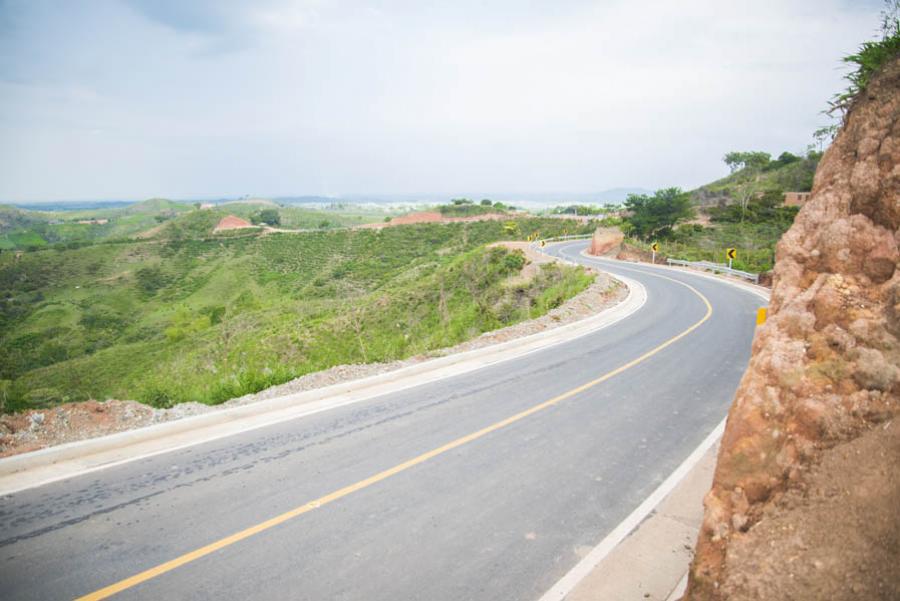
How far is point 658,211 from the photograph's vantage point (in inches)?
1956

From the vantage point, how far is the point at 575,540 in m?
4.70

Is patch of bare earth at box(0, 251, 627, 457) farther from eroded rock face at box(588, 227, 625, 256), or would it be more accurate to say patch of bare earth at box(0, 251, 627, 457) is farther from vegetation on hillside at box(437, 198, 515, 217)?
vegetation on hillside at box(437, 198, 515, 217)

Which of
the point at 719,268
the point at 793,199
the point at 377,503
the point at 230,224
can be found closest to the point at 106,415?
the point at 377,503

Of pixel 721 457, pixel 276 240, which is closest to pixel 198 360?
pixel 721 457

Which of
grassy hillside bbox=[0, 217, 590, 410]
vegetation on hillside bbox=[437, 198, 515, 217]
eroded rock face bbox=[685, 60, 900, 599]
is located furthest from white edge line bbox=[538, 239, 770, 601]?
vegetation on hillside bbox=[437, 198, 515, 217]

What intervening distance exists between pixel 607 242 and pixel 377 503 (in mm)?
43643

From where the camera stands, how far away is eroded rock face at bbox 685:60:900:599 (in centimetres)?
328

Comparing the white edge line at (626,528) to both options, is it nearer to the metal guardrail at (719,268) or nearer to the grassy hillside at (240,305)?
the grassy hillside at (240,305)

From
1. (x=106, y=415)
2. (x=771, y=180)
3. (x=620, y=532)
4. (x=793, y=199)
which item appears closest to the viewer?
(x=620, y=532)

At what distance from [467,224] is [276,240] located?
1332 inches

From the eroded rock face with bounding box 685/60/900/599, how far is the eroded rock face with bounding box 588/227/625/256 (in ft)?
137

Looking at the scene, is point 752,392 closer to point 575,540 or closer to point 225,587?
point 575,540

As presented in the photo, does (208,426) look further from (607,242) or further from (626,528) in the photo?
(607,242)

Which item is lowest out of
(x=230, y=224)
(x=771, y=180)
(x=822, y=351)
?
(x=230, y=224)
